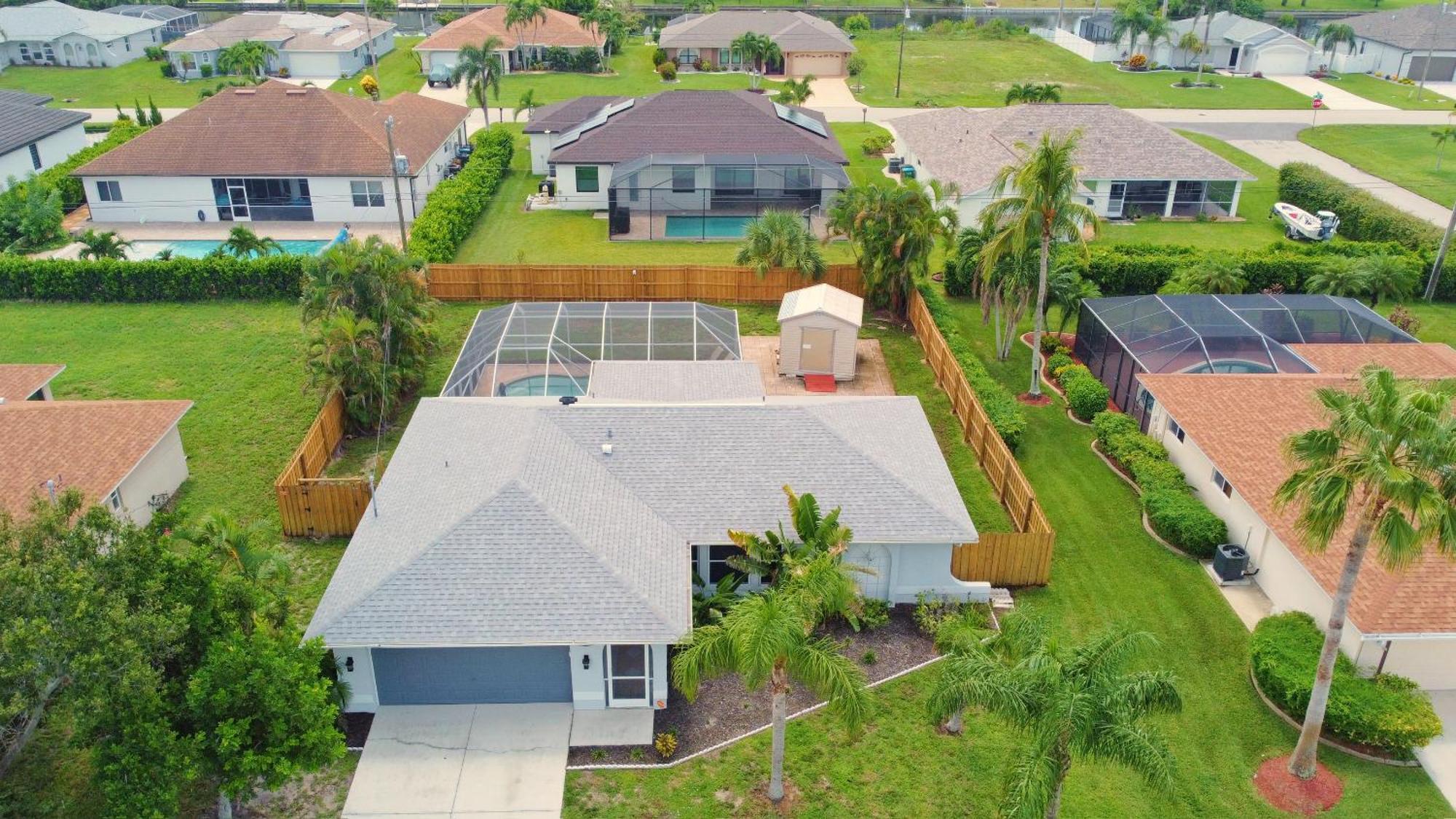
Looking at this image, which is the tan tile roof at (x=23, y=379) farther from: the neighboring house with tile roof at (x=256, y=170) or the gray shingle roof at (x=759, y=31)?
the gray shingle roof at (x=759, y=31)

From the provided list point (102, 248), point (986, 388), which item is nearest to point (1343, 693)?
point (986, 388)

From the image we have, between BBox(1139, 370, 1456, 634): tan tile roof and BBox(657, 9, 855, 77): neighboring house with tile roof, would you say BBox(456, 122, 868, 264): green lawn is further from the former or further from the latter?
BBox(657, 9, 855, 77): neighboring house with tile roof

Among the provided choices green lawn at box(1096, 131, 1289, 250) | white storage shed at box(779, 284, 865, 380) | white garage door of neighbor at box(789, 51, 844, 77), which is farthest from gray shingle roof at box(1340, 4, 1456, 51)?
white storage shed at box(779, 284, 865, 380)

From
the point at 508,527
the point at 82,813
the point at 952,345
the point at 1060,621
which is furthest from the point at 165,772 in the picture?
the point at 952,345

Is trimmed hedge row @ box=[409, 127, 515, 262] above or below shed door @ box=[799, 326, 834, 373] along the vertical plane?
above

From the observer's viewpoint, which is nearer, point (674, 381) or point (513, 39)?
point (674, 381)

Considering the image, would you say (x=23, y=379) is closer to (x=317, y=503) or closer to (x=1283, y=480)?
(x=317, y=503)

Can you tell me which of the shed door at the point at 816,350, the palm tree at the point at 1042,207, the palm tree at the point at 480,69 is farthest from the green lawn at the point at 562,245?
the palm tree at the point at 1042,207
